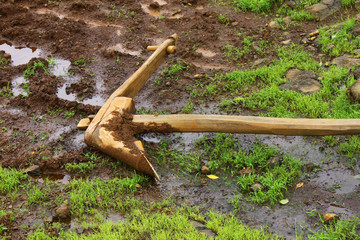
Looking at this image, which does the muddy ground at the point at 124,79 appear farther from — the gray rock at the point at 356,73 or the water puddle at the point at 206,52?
the gray rock at the point at 356,73

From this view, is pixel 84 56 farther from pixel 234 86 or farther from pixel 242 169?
pixel 242 169

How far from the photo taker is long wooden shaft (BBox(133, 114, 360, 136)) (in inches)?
134

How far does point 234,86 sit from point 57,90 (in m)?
2.38

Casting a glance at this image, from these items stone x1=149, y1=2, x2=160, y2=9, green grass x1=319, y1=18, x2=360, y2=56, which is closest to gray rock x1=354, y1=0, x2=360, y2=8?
green grass x1=319, y1=18, x2=360, y2=56

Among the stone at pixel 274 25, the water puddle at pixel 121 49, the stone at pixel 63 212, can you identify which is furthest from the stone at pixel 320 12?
the stone at pixel 63 212

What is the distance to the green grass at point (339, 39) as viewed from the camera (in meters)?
5.37

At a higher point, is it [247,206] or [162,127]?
[162,127]

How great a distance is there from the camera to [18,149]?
4.09m

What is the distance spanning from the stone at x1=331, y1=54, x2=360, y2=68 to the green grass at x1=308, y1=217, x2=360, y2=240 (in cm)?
268

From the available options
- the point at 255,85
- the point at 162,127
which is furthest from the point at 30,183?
the point at 255,85

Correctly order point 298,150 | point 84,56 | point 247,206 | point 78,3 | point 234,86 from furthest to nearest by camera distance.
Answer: point 78,3
point 84,56
point 234,86
point 298,150
point 247,206

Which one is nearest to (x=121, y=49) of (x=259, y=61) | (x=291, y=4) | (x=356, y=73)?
(x=259, y=61)

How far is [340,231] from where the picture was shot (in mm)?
2902

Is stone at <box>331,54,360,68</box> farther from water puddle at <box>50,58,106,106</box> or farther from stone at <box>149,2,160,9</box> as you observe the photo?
stone at <box>149,2,160,9</box>
